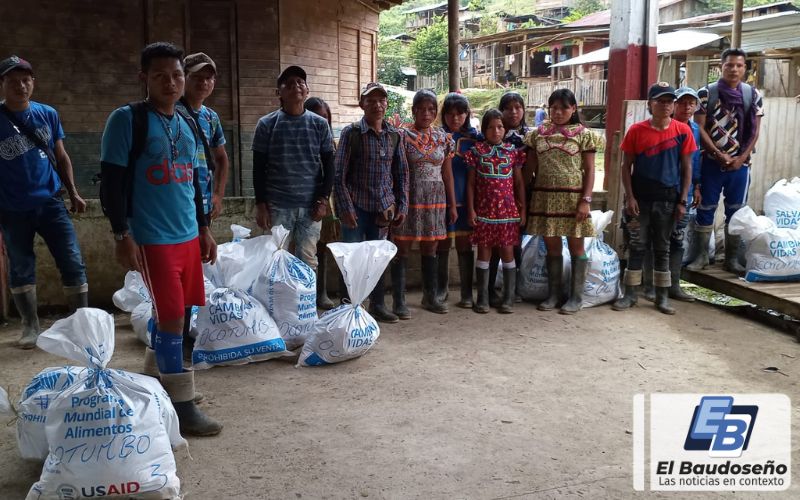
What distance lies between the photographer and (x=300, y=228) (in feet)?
15.8

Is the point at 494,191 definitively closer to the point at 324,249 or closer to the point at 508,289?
the point at 508,289

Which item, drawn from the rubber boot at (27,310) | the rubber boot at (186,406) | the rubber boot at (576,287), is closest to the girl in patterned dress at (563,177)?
the rubber boot at (576,287)

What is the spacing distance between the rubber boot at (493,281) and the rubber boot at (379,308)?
89 cm

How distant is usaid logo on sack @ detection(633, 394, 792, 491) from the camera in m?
2.82

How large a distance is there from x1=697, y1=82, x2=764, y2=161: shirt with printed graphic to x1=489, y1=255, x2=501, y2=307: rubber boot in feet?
7.25

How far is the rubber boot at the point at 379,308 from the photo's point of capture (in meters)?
5.17

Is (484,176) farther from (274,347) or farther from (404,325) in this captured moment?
(274,347)

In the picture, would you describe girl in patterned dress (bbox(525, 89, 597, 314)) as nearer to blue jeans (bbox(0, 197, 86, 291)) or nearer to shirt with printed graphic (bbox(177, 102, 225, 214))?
shirt with printed graphic (bbox(177, 102, 225, 214))

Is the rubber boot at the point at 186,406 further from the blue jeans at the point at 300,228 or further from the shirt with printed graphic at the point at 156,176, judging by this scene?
the blue jeans at the point at 300,228

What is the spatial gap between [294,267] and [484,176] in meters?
1.70

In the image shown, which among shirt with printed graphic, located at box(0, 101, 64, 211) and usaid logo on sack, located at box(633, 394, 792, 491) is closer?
usaid logo on sack, located at box(633, 394, 792, 491)

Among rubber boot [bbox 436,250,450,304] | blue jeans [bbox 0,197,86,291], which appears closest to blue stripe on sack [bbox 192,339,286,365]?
blue jeans [bbox 0,197,86,291]

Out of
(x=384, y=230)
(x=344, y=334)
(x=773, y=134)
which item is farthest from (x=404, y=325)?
(x=773, y=134)

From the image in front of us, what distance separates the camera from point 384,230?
5141 mm
